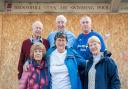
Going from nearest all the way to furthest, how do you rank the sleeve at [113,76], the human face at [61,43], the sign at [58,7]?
the sleeve at [113,76], the human face at [61,43], the sign at [58,7]

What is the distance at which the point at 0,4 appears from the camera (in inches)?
295

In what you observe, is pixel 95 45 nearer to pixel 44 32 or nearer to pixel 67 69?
pixel 67 69

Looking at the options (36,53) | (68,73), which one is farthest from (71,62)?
(36,53)

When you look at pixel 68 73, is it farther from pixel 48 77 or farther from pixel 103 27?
pixel 103 27

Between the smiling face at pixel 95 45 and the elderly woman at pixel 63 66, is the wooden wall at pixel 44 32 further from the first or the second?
the smiling face at pixel 95 45

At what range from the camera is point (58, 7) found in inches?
305

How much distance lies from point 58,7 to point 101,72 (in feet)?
13.4

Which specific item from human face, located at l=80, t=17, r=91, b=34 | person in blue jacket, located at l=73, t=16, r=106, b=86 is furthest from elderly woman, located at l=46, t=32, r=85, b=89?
human face, located at l=80, t=17, r=91, b=34

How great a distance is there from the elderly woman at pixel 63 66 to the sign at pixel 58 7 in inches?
146

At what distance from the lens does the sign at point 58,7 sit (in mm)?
7723

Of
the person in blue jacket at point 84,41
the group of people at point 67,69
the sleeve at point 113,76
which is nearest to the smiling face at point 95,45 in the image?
the group of people at point 67,69

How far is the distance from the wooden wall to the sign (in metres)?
0.13

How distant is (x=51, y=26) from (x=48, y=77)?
13.0ft

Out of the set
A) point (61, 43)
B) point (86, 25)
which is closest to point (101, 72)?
point (61, 43)
